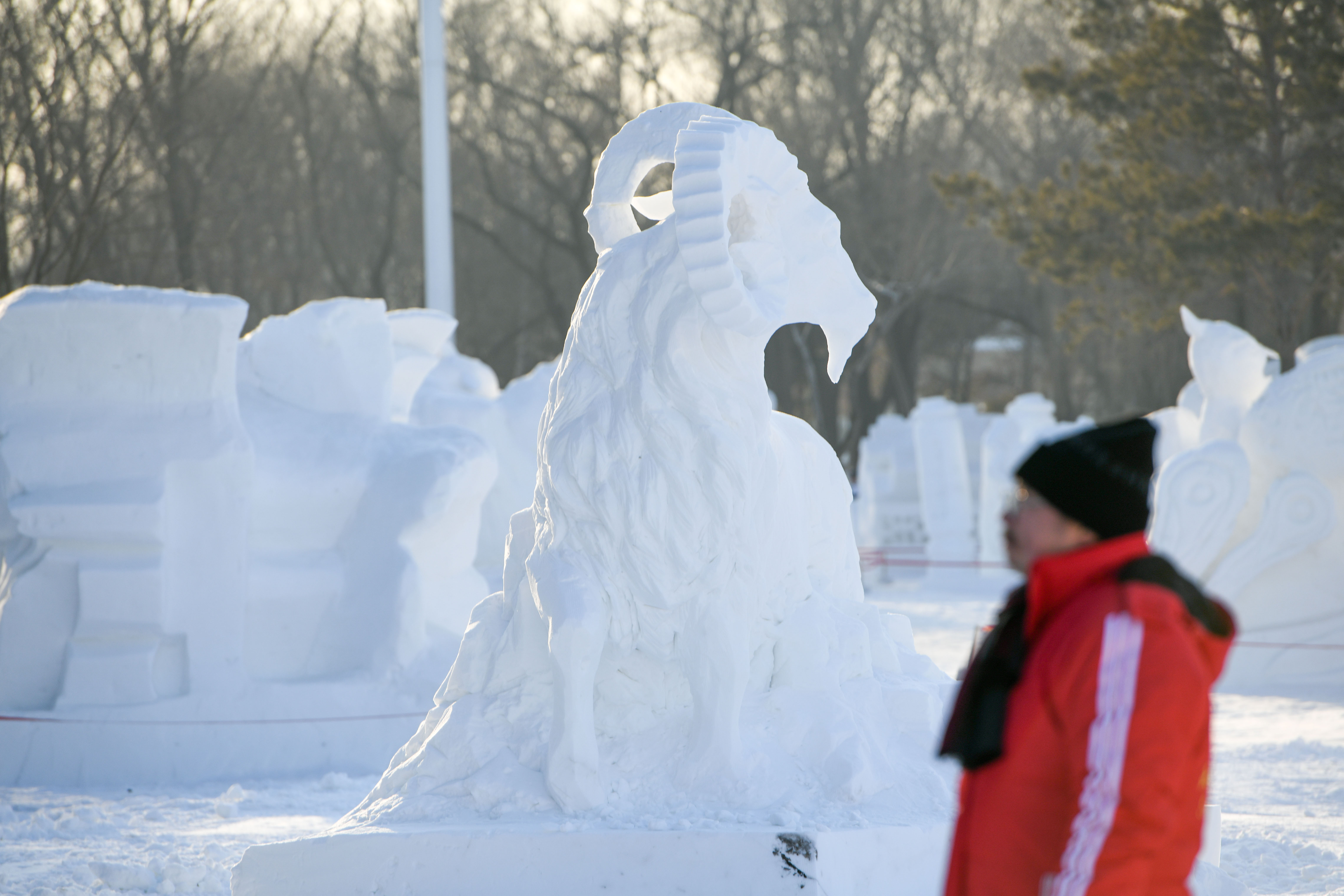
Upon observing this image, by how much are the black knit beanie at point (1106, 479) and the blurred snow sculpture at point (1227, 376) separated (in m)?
8.47

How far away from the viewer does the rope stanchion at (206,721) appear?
6.28 meters

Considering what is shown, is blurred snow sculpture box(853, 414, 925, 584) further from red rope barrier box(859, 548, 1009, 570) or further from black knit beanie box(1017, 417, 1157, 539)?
black knit beanie box(1017, 417, 1157, 539)

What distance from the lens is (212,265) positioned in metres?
18.8

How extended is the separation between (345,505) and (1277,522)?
18.9 feet

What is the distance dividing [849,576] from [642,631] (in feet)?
3.25

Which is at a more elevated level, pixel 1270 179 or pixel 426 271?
pixel 1270 179

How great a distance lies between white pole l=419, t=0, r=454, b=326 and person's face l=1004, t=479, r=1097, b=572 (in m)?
13.2

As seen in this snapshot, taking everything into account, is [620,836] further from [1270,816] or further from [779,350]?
[779,350]

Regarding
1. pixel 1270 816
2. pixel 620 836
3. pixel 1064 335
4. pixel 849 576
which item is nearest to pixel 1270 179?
pixel 1064 335

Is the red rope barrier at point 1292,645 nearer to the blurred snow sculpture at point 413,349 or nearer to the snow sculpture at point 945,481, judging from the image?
the blurred snow sculpture at point 413,349

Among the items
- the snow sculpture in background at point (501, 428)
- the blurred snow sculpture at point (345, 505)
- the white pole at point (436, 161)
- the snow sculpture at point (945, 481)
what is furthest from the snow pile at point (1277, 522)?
the white pole at point (436, 161)

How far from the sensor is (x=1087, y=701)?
1837 millimetres

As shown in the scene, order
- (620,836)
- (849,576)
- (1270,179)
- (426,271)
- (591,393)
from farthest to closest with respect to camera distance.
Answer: (1270,179)
(426,271)
(849,576)
(591,393)
(620,836)

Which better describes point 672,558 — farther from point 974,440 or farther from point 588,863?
point 974,440
